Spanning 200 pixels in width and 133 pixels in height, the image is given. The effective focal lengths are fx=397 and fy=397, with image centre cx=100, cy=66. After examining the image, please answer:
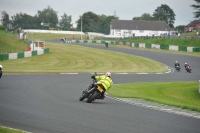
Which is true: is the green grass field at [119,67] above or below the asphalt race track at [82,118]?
below

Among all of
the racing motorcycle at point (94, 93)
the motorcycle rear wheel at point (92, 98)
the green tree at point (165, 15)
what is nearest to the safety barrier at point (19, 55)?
the racing motorcycle at point (94, 93)

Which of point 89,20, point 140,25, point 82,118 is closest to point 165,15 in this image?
point 89,20

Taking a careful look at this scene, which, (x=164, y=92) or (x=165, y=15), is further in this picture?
(x=165, y=15)

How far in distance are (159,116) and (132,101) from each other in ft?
15.5

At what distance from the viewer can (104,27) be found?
187m

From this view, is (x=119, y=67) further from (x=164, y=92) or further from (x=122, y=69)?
(x=164, y=92)

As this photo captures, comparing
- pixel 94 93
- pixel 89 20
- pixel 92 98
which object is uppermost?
pixel 89 20

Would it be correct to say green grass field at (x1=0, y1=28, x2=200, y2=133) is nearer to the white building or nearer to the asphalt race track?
the asphalt race track

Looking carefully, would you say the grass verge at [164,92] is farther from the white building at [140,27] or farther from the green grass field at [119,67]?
the white building at [140,27]

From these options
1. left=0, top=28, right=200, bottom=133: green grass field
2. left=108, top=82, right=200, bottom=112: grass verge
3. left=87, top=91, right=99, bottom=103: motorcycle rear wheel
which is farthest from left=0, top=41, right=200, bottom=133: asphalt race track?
left=108, top=82, right=200, bottom=112: grass verge

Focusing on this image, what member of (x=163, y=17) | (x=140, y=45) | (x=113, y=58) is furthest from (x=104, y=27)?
(x=113, y=58)

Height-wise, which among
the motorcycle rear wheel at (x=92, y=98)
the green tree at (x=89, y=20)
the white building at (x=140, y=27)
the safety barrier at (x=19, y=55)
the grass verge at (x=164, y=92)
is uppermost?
the green tree at (x=89, y=20)

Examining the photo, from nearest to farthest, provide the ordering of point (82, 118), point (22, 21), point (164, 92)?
point (82, 118)
point (164, 92)
point (22, 21)

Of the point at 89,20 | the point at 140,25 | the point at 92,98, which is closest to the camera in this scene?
the point at 92,98
